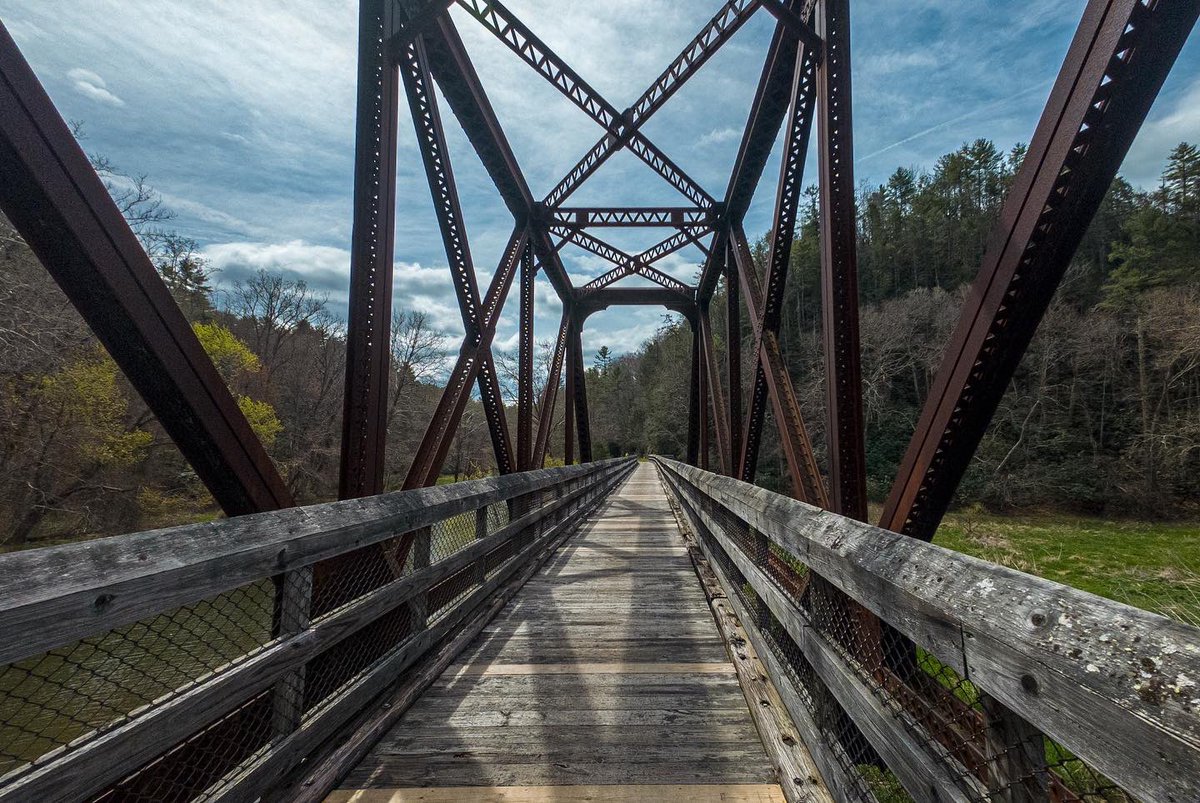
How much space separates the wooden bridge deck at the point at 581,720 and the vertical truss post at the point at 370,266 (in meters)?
1.31

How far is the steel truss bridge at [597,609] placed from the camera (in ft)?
3.44

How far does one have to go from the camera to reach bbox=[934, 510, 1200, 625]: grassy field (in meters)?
12.5

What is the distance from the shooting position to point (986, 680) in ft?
3.42

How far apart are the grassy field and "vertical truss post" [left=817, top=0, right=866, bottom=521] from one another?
33.2 ft

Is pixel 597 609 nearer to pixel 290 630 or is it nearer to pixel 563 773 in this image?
pixel 563 773

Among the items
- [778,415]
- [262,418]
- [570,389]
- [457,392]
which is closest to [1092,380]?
[570,389]

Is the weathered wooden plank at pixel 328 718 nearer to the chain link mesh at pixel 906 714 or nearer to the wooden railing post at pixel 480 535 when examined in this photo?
the wooden railing post at pixel 480 535

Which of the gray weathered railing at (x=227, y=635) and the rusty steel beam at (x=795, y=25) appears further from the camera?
the rusty steel beam at (x=795, y=25)

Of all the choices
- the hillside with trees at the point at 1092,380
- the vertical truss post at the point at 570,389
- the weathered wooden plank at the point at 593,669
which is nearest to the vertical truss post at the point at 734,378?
the weathered wooden plank at the point at 593,669

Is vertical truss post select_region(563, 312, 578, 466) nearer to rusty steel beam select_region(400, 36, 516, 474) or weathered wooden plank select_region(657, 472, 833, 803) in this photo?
rusty steel beam select_region(400, 36, 516, 474)

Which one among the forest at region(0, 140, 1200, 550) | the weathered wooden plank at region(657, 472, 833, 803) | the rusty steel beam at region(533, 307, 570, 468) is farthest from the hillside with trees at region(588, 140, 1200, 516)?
the weathered wooden plank at region(657, 472, 833, 803)

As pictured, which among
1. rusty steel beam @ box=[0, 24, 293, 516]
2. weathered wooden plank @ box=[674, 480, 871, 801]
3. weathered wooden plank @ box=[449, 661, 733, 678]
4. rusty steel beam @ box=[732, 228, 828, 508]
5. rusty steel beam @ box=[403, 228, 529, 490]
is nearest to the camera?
rusty steel beam @ box=[0, 24, 293, 516]

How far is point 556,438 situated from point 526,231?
1717 inches

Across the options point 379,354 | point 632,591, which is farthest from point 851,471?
point 379,354
